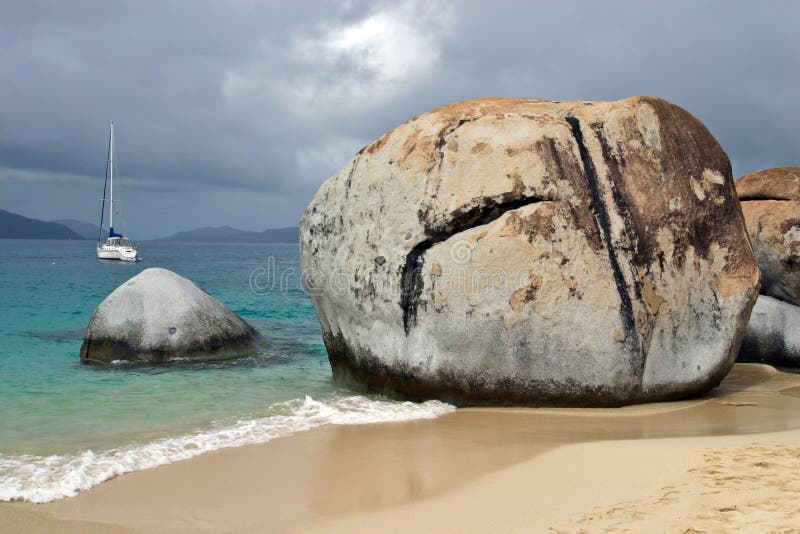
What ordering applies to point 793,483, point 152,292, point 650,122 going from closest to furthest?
point 793,483 < point 650,122 < point 152,292

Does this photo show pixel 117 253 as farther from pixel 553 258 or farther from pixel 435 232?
pixel 553 258

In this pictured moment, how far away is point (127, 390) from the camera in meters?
7.12

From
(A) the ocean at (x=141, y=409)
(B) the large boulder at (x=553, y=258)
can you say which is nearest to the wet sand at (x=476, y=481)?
(A) the ocean at (x=141, y=409)

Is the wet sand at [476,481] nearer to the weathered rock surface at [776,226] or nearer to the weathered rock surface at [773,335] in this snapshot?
the weathered rock surface at [773,335]

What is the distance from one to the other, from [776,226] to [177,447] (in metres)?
7.92

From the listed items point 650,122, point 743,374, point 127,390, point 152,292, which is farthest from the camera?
point 152,292

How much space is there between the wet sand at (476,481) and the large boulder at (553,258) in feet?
1.87

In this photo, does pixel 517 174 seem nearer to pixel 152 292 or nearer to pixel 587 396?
pixel 587 396

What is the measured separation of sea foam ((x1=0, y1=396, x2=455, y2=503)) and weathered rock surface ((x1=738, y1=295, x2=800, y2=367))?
15.9ft

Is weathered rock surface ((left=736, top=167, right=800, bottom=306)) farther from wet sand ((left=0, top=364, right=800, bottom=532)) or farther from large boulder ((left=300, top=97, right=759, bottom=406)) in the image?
wet sand ((left=0, top=364, right=800, bottom=532))

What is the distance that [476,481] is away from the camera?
12.9 feet

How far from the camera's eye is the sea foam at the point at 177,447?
4055 millimetres

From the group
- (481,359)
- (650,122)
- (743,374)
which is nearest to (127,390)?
(481,359)

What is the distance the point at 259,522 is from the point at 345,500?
51 cm
